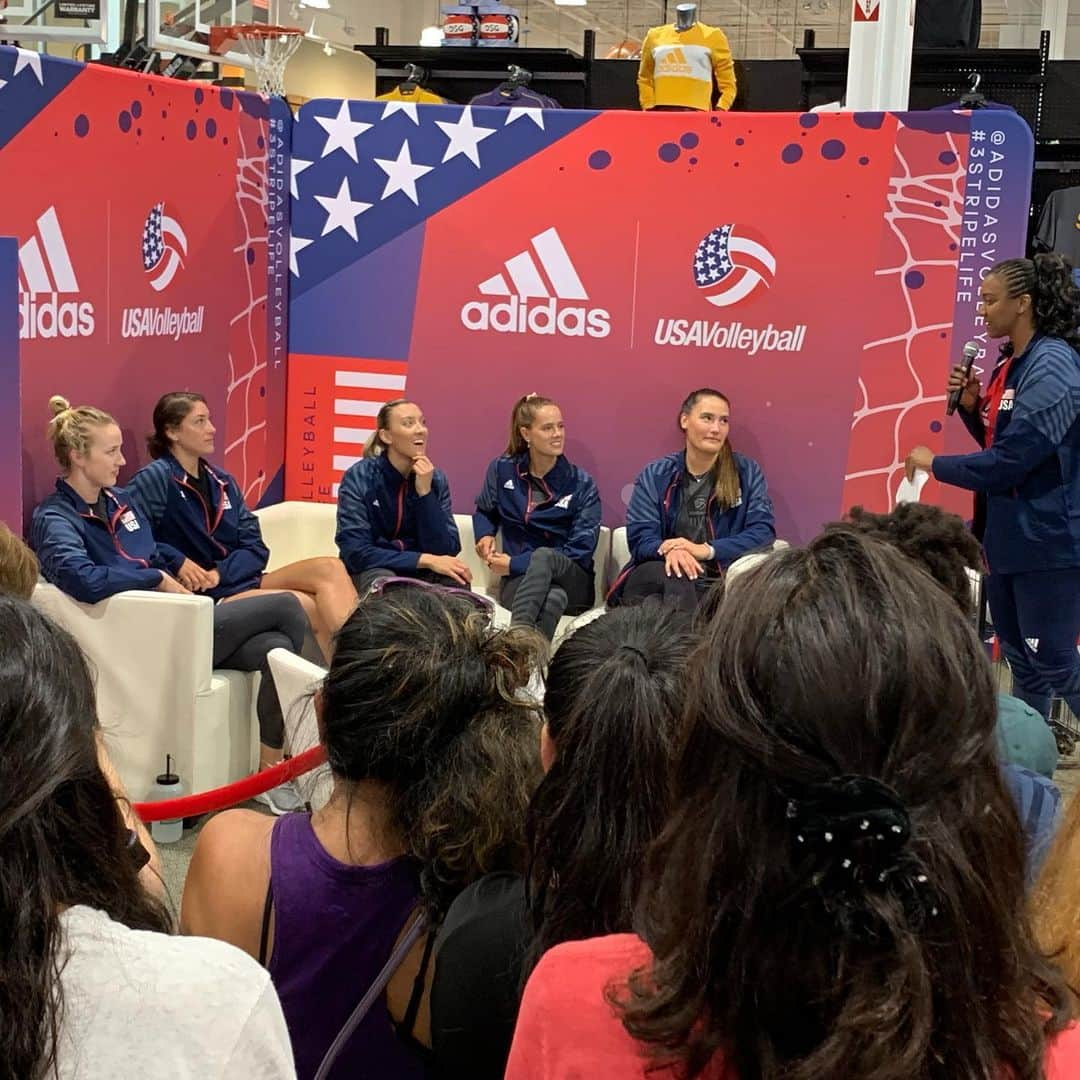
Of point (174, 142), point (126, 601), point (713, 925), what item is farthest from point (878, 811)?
point (174, 142)

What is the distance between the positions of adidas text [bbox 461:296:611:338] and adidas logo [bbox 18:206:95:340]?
6.21 ft

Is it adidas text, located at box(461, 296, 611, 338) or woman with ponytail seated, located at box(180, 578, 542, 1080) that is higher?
adidas text, located at box(461, 296, 611, 338)

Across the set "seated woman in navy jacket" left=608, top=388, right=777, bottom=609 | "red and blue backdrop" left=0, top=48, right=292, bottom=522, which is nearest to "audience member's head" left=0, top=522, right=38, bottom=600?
"red and blue backdrop" left=0, top=48, right=292, bottom=522

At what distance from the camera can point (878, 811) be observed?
2.87 ft

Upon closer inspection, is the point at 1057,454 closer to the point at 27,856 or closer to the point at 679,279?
the point at 679,279

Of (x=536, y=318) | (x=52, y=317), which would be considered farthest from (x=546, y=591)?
(x=52, y=317)

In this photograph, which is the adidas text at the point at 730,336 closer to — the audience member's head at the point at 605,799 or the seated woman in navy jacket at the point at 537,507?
the seated woman in navy jacket at the point at 537,507

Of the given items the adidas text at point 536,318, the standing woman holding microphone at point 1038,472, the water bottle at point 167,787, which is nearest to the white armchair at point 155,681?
the water bottle at point 167,787

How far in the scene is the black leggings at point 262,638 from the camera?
4441 mm

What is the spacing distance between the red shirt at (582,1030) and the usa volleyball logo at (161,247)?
15.1ft

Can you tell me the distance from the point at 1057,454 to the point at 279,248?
3.51 metres

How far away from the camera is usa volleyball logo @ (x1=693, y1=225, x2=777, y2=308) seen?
5848 millimetres

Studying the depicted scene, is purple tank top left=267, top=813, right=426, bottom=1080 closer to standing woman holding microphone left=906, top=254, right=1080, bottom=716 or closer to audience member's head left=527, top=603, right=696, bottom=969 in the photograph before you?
audience member's head left=527, top=603, right=696, bottom=969

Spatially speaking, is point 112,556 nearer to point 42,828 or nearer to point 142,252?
point 142,252
